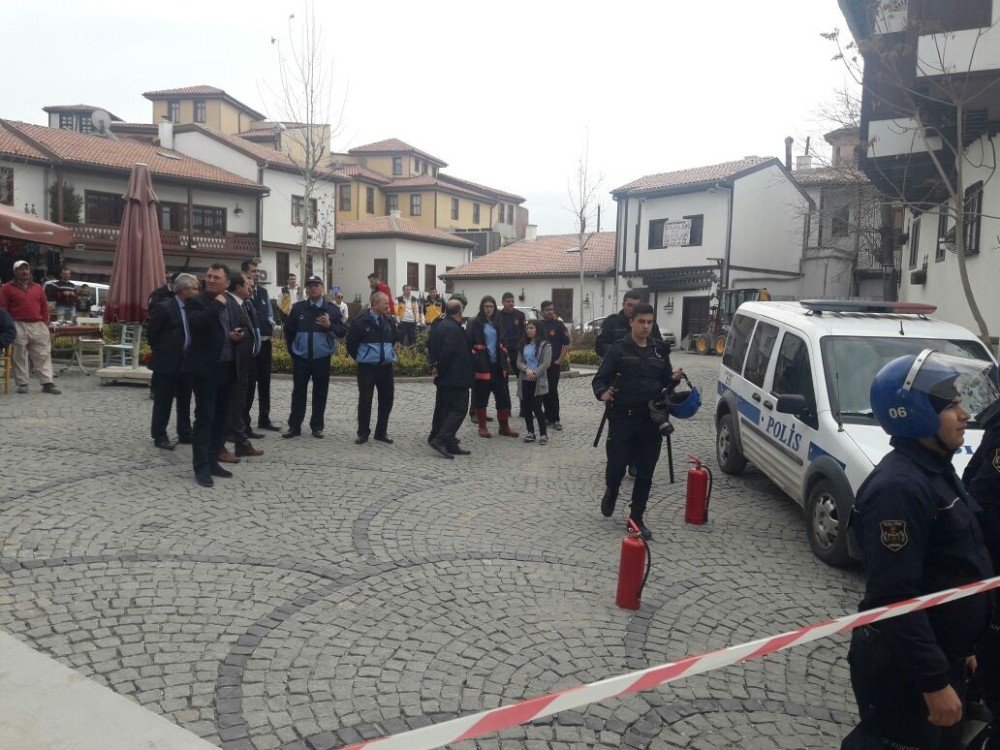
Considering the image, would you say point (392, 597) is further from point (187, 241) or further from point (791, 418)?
point (187, 241)

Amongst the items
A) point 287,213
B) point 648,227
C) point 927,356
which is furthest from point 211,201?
point 927,356

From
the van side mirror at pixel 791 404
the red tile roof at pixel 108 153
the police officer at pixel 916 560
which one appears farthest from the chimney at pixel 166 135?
the police officer at pixel 916 560

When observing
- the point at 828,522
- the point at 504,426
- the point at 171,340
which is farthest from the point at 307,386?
the point at 828,522

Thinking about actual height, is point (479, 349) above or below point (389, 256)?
below

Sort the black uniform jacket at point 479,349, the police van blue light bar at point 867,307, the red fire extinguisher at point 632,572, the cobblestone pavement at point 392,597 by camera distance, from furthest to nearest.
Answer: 1. the black uniform jacket at point 479,349
2. the police van blue light bar at point 867,307
3. the red fire extinguisher at point 632,572
4. the cobblestone pavement at point 392,597

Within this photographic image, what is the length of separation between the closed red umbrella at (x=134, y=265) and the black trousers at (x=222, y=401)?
466cm

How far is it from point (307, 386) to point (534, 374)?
9.44ft

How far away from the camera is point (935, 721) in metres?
2.22

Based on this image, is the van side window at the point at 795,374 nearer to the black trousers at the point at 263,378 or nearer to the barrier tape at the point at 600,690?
the barrier tape at the point at 600,690

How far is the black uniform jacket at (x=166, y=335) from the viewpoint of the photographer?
789 cm

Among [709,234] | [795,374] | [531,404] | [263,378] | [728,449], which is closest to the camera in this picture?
[795,374]

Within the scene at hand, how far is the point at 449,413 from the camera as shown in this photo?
893 centimetres

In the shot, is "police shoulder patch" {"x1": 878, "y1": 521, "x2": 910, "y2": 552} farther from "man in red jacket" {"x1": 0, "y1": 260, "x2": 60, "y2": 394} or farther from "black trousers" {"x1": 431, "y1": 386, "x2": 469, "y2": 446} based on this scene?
"man in red jacket" {"x1": 0, "y1": 260, "x2": 60, "y2": 394}

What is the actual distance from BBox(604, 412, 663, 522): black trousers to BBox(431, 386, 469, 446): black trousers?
2920mm
